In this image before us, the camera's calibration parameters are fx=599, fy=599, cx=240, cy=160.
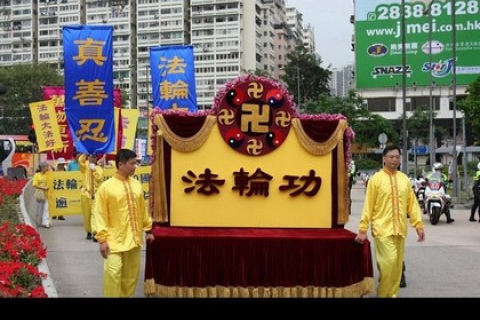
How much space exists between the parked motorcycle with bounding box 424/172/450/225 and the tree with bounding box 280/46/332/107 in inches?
1310

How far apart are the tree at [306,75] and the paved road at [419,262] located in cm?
3483

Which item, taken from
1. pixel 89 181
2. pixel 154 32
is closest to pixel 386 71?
pixel 154 32

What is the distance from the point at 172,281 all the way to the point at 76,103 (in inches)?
173

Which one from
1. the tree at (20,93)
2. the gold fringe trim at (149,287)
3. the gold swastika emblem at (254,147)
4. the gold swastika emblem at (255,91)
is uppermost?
the tree at (20,93)

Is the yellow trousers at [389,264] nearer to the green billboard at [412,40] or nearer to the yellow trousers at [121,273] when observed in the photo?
the yellow trousers at [121,273]

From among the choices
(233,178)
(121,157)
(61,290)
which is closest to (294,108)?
(233,178)

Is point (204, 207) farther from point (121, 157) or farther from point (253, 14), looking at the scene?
point (253, 14)

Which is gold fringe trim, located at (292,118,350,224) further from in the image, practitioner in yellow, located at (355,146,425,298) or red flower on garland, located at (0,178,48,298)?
red flower on garland, located at (0,178,48,298)

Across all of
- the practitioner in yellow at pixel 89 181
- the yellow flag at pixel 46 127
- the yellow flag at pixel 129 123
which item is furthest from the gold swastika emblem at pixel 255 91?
the yellow flag at pixel 46 127

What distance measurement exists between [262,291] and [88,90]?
15.7ft

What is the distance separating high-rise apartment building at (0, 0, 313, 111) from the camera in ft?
196

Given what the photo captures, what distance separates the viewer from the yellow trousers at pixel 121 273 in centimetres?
430

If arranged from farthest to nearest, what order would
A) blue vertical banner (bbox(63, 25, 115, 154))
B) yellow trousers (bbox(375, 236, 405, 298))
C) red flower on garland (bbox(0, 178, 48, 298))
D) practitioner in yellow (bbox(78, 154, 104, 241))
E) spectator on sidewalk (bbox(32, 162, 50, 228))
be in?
spectator on sidewalk (bbox(32, 162, 50, 228)), practitioner in yellow (bbox(78, 154, 104, 241)), blue vertical banner (bbox(63, 25, 115, 154)), yellow trousers (bbox(375, 236, 405, 298)), red flower on garland (bbox(0, 178, 48, 298))

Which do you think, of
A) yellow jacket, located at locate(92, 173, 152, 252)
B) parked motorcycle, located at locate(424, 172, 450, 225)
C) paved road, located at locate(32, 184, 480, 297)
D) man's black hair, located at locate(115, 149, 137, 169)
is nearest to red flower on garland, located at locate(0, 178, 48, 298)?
paved road, located at locate(32, 184, 480, 297)
